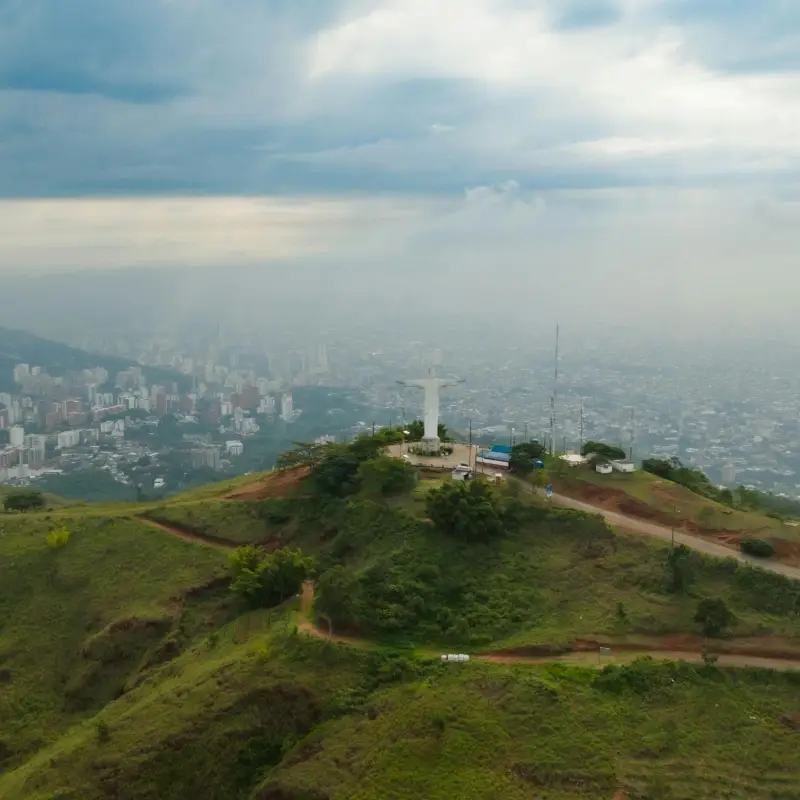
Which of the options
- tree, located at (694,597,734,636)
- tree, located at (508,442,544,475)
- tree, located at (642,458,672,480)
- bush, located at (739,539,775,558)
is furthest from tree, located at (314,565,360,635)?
tree, located at (642,458,672,480)

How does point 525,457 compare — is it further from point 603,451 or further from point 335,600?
point 335,600

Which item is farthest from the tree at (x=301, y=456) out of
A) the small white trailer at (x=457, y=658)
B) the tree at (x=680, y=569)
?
the tree at (x=680, y=569)

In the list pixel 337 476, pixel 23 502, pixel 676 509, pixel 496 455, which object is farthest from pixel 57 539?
pixel 676 509

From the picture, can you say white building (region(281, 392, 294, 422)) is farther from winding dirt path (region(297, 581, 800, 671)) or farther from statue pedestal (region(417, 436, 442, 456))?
winding dirt path (region(297, 581, 800, 671))

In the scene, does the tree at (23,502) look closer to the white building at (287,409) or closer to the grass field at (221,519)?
the grass field at (221,519)

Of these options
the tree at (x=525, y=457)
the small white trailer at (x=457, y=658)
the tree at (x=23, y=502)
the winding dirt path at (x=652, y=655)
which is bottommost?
the tree at (x=23, y=502)

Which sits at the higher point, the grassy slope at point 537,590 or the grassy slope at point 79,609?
the grassy slope at point 537,590

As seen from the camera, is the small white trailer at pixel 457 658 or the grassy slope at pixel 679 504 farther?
the grassy slope at pixel 679 504

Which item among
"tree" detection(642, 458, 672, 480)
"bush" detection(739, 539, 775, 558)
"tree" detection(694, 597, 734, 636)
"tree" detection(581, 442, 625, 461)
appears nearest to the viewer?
"tree" detection(694, 597, 734, 636)

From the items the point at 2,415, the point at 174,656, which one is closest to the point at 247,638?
the point at 174,656
